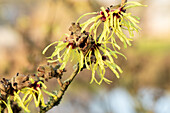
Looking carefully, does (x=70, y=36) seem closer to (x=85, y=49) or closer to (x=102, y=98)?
(x=85, y=49)

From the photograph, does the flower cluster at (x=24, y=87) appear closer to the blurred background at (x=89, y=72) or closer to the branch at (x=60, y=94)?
the branch at (x=60, y=94)

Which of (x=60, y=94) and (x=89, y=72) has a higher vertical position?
(x=89, y=72)

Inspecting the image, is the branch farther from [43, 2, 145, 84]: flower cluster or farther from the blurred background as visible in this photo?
the blurred background

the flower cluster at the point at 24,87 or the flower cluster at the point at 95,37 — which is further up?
the flower cluster at the point at 95,37

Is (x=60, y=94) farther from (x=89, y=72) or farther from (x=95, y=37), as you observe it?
(x=89, y=72)

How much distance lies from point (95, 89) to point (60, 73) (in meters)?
1.90

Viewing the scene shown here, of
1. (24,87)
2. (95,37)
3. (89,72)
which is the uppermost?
(89,72)

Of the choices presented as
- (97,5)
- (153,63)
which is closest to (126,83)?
(97,5)

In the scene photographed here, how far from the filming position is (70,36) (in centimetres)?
88

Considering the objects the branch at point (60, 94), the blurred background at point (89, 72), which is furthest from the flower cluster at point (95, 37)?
the blurred background at point (89, 72)

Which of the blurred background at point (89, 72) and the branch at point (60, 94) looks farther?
the blurred background at point (89, 72)

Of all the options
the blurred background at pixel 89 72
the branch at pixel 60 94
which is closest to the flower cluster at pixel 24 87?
the branch at pixel 60 94

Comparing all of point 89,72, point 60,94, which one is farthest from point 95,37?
point 89,72

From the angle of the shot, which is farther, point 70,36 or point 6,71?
point 6,71
